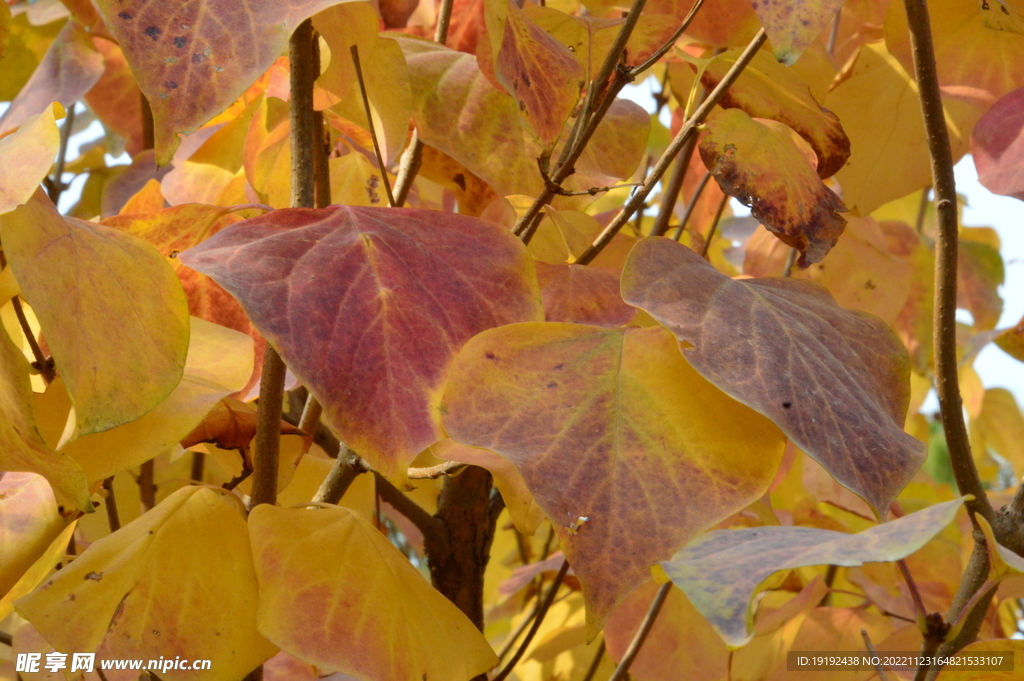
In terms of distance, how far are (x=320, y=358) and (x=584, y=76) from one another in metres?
0.15

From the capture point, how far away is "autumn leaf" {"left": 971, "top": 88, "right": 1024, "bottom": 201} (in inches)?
13.8

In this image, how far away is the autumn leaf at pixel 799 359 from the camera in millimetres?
229

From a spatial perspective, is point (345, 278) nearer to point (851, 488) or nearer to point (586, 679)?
point (851, 488)

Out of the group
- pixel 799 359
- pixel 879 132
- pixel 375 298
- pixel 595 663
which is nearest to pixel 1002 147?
pixel 879 132

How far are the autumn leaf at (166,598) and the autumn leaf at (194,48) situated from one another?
14 centimetres

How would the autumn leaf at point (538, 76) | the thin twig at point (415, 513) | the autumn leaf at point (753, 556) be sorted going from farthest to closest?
the thin twig at point (415, 513) < the autumn leaf at point (538, 76) < the autumn leaf at point (753, 556)

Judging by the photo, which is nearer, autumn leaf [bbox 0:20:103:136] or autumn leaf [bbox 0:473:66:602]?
autumn leaf [bbox 0:473:66:602]

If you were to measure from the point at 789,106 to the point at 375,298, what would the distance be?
206 millimetres

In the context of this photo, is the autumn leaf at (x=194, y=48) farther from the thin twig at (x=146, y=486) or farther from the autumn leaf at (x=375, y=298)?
the thin twig at (x=146, y=486)

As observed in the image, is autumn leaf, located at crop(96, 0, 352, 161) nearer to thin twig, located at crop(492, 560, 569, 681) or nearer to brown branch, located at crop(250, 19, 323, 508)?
brown branch, located at crop(250, 19, 323, 508)

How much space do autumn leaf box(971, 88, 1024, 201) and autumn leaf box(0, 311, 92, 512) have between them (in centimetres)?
36

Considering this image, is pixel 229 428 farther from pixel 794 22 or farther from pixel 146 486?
pixel 794 22

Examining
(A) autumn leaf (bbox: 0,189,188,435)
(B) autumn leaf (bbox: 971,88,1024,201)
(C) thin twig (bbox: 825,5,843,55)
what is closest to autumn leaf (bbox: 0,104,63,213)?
(A) autumn leaf (bbox: 0,189,188,435)

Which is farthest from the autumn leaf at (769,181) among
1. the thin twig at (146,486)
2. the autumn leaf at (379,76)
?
the thin twig at (146,486)
